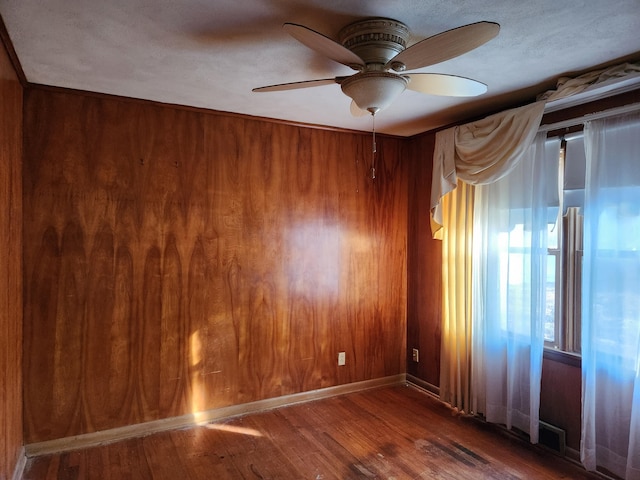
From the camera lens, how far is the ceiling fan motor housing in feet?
6.01

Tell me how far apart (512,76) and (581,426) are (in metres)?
2.21

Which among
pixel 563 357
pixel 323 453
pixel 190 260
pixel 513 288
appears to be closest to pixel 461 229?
pixel 513 288

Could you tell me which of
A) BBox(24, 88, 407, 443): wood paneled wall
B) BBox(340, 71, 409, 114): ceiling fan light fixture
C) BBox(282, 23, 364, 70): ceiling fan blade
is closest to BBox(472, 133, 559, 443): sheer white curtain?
BBox(24, 88, 407, 443): wood paneled wall

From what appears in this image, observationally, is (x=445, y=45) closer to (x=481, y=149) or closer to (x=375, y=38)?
(x=375, y=38)

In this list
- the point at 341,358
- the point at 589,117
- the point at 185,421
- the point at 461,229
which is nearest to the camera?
the point at 589,117

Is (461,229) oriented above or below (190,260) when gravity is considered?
above

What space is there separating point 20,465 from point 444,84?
10.7 ft

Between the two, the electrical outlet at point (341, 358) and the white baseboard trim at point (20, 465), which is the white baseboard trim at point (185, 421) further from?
the electrical outlet at point (341, 358)

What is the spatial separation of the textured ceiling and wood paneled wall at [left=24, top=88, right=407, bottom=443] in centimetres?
40

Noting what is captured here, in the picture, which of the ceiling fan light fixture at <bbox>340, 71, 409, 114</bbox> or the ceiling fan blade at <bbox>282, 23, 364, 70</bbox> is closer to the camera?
the ceiling fan blade at <bbox>282, 23, 364, 70</bbox>

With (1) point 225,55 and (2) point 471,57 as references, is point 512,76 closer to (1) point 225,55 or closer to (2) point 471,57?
(2) point 471,57

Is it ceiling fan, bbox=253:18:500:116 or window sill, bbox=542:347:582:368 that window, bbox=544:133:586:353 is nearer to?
window sill, bbox=542:347:582:368

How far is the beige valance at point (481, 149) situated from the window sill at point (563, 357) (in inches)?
48.5

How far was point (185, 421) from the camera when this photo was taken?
10.4 ft
